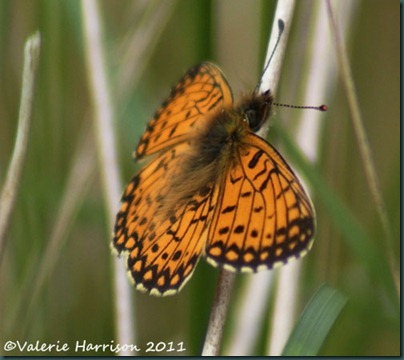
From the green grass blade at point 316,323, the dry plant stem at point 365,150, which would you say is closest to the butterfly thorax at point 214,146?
the dry plant stem at point 365,150

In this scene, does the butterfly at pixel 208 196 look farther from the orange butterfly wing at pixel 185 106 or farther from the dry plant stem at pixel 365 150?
the dry plant stem at pixel 365 150

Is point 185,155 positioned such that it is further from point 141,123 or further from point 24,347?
point 24,347

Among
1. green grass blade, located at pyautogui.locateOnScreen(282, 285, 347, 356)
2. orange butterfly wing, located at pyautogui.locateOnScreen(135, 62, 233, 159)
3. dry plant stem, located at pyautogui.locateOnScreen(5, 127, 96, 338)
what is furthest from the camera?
dry plant stem, located at pyautogui.locateOnScreen(5, 127, 96, 338)

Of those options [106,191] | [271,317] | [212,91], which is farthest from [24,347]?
[212,91]

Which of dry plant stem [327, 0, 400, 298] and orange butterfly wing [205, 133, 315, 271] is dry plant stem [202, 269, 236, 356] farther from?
dry plant stem [327, 0, 400, 298]

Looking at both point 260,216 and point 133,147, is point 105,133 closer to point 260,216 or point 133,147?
point 133,147

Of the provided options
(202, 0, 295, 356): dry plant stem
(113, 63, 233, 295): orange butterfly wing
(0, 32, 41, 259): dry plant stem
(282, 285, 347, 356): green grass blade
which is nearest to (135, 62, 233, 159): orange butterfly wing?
(113, 63, 233, 295): orange butterfly wing

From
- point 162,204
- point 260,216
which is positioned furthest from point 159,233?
point 260,216

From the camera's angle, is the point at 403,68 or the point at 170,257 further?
the point at 403,68
